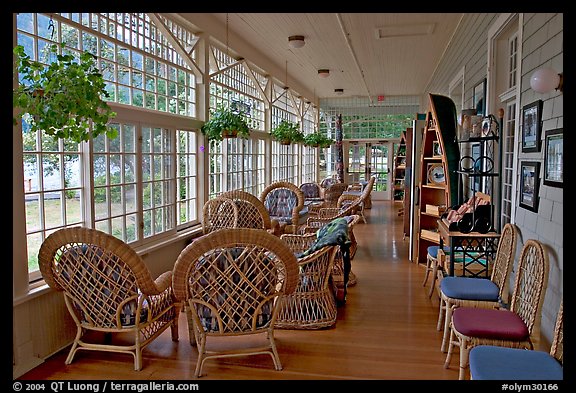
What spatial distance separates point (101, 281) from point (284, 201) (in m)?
4.69

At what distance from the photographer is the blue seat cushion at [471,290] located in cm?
343

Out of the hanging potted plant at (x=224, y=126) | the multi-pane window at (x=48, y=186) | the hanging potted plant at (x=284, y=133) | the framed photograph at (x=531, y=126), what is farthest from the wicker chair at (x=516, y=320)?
the hanging potted plant at (x=284, y=133)

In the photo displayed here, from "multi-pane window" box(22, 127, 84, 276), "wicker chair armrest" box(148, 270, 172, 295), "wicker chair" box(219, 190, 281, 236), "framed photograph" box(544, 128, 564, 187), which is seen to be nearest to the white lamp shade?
"framed photograph" box(544, 128, 564, 187)

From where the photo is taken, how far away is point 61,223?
153 inches

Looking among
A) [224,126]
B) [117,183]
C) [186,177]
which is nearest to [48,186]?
[117,183]

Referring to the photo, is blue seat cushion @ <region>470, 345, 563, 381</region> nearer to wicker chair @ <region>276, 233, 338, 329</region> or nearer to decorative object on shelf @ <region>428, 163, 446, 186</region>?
wicker chair @ <region>276, 233, 338, 329</region>

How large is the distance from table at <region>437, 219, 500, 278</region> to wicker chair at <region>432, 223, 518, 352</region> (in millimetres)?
477

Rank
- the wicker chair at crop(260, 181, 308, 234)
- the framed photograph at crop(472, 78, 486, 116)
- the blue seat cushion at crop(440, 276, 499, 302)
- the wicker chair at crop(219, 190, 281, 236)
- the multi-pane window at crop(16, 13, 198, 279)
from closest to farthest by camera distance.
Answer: the blue seat cushion at crop(440, 276, 499, 302) < the multi-pane window at crop(16, 13, 198, 279) < the framed photograph at crop(472, 78, 486, 116) < the wicker chair at crop(219, 190, 281, 236) < the wicker chair at crop(260, 181, 308, 234)

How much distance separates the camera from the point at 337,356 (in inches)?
138

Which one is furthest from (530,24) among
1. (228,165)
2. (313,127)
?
(313,127)

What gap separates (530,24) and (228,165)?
4.88m

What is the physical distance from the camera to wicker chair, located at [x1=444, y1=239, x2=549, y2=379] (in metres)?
2.77

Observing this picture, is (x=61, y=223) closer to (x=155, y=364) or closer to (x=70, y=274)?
(x=70, y=274)

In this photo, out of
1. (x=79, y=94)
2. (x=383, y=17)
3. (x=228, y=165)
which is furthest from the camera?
(x=228, y=165)
